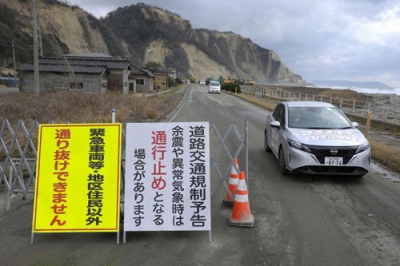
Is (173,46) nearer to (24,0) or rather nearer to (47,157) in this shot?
(24,0)

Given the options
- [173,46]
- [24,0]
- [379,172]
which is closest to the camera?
[379,172]

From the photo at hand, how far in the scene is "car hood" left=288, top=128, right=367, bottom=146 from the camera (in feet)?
21.8

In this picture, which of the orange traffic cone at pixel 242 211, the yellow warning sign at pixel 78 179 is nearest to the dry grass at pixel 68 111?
the yellow warning sign at pixel 78 179

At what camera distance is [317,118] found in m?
7.95

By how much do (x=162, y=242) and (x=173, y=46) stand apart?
392ft

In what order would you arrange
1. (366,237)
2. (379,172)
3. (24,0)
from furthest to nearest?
1. (24,0)
2. (379,172)
3. (366,237)

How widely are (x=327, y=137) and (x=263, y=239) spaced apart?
3273 mm

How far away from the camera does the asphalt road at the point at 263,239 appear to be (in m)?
3.84

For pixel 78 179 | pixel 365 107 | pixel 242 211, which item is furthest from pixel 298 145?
pixel 365 107

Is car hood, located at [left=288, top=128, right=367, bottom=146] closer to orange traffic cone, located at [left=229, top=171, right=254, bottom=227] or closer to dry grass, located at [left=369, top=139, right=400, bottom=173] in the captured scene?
dry grass, located at [left=369, top=139, right=400, bottom=173]

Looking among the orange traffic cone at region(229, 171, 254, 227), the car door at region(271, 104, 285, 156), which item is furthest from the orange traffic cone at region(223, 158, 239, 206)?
the car door at region(271, 104, 285, 156)

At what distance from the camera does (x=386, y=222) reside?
4.89 metres

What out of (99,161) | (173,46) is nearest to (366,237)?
(99,161)

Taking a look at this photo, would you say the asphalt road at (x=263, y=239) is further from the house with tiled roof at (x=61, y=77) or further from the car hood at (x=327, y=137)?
the house with tiled roof at (x=61, y=77)
